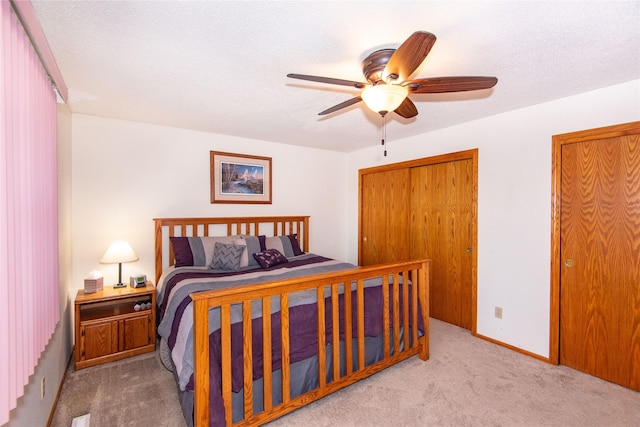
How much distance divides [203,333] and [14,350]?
27.6 inches

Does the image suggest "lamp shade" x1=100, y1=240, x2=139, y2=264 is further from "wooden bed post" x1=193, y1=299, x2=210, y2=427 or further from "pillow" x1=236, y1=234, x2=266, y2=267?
"wooden bed post" x1=193, y1=299, x2=210, y2=427

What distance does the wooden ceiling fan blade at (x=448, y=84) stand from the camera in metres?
1.62

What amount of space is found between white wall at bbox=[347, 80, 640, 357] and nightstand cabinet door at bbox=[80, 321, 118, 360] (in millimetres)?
3590

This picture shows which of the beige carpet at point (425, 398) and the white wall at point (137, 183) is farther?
the white wall at point (137, 183)

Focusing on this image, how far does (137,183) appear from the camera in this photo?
321 centimetres

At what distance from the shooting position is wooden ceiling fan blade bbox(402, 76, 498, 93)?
63.6 inches

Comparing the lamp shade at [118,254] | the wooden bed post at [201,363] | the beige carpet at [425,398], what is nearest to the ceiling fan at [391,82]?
the wooden bed post at [201,363]

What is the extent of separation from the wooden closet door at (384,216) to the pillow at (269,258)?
1.66 m

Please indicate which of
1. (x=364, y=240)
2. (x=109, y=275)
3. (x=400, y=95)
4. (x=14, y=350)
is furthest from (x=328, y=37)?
(x=364, y=240)

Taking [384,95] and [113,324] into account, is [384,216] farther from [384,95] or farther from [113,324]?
[113,324]

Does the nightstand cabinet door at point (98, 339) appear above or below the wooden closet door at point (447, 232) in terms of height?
below

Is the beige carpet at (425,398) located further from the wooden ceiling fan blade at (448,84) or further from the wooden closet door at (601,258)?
the wooden ceiling fan blade at (448,84)

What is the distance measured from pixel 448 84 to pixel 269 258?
2378 mm

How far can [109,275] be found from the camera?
3068 mm
